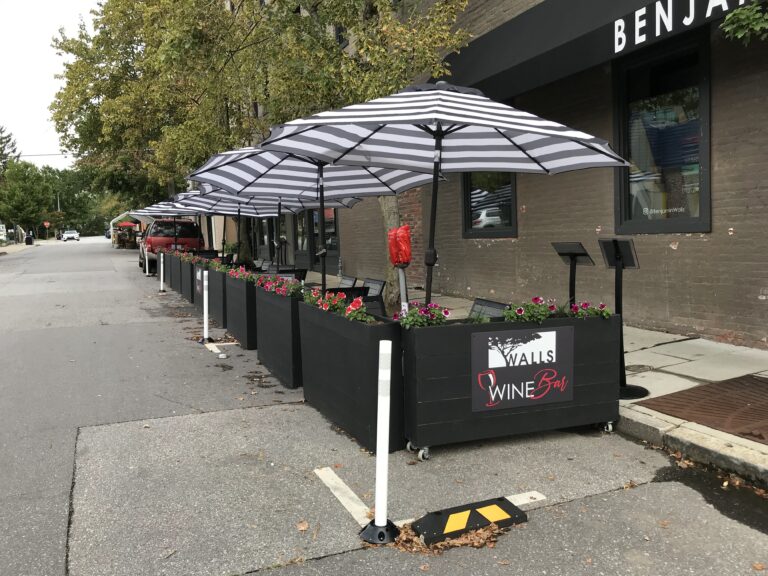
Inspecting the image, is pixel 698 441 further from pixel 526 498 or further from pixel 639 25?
pixel 639 25

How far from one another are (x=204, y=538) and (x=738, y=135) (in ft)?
22.1

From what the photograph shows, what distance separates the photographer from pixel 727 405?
491 centimetres

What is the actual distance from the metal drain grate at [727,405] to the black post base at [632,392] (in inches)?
5.6

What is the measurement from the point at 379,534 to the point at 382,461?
379 millimetres

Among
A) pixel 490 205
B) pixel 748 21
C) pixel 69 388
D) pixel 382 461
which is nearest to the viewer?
pixel 382 461

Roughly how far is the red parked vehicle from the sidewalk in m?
19.2

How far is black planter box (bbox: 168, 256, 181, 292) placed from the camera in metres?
15.8

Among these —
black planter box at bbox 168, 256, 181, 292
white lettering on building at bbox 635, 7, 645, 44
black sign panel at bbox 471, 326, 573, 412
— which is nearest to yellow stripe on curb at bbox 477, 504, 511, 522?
black sign panel at bbox 471, 326, 573, 412

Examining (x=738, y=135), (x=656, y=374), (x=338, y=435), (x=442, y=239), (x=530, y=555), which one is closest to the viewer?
(x=530, y=555)

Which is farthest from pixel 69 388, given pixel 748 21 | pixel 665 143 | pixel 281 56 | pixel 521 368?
pixel 665 143

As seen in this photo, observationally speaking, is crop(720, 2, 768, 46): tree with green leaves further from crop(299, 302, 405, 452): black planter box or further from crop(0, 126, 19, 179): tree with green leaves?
crop(0, 126, 19, 179): tree with green leaves

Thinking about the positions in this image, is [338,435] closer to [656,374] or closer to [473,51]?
[656,374]

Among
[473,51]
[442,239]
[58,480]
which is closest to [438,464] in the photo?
[58,480]

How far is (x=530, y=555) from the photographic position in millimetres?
3051
